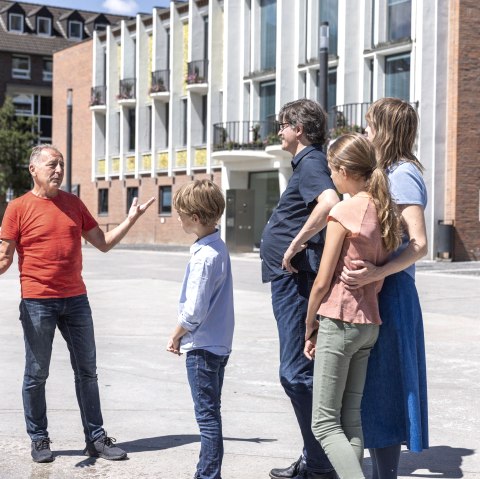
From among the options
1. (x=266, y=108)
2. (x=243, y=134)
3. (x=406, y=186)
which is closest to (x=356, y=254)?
(x=406, y=186)

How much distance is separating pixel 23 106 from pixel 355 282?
67596 mm

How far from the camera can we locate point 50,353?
561 cm

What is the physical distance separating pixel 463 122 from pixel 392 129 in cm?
2577

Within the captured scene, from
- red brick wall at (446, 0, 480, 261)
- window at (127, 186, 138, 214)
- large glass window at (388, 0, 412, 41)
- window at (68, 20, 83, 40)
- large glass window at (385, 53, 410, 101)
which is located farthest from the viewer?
window at (68, 20, 83, 40)

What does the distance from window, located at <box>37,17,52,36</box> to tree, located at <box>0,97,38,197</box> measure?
17798 millimetres

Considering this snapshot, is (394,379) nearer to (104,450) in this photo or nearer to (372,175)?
(372,175)

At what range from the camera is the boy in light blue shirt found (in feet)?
15.3

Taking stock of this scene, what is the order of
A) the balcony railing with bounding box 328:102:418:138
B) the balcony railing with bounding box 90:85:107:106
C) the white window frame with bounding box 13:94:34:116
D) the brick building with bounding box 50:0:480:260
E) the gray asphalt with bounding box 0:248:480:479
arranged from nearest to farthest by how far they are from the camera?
the gray asphalt with bounding box 0:248:480:479, the brick building with bounding box 50:0:480:260, the balcony railing with bounding box 328:102:418:138, the balcony railing with bounding box 90:85:107:106, the white window frame with bounding box 13:94:34:116

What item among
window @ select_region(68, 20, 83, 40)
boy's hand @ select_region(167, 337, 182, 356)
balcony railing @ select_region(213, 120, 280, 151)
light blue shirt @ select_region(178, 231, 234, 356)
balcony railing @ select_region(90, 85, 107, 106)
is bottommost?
boy's hand @ select_region(167, 337, 182, 356)

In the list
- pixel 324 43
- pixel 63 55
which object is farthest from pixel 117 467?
pixel 63 55

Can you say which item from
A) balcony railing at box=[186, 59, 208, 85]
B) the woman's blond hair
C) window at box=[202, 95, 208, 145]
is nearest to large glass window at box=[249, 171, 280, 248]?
window at box=[202, 95, 208, 145]

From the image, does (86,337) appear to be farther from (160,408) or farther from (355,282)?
(355,282)

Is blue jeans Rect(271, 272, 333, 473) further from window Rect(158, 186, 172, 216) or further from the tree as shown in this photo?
the tree

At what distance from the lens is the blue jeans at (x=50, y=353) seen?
5496 millimetres
